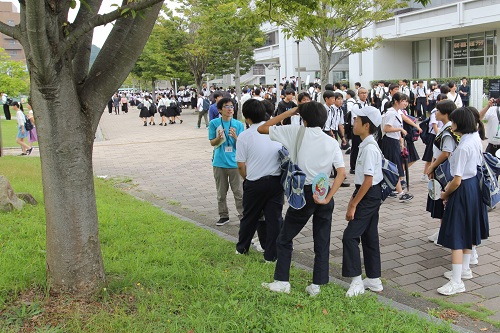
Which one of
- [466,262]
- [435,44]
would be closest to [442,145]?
[466,262]

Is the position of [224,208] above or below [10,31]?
below

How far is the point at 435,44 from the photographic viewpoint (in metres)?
32.4

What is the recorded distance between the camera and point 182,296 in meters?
3.87

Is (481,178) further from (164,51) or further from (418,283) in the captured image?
(164,51)

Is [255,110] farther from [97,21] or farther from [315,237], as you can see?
[97,21]

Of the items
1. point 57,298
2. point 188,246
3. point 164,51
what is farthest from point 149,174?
point 164,51

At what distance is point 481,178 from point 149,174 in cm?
845

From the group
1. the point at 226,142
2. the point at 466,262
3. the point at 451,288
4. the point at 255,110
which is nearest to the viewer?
the point at 451,288

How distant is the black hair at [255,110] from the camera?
16.3 ft

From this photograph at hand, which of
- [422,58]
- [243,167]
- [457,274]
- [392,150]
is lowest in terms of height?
[457,274]

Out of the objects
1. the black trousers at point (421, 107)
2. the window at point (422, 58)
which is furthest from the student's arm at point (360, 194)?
the window at point (422, 58)

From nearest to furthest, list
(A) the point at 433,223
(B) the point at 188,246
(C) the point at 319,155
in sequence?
1. (C) the point at 319,155
2. (B) the point at 188,246
3. (A) the point at 433,223

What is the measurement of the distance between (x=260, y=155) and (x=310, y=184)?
0.87 m

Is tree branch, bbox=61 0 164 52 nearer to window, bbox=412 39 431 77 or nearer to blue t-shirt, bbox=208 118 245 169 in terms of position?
blue t-shirt, bbox=208 118 245 169
